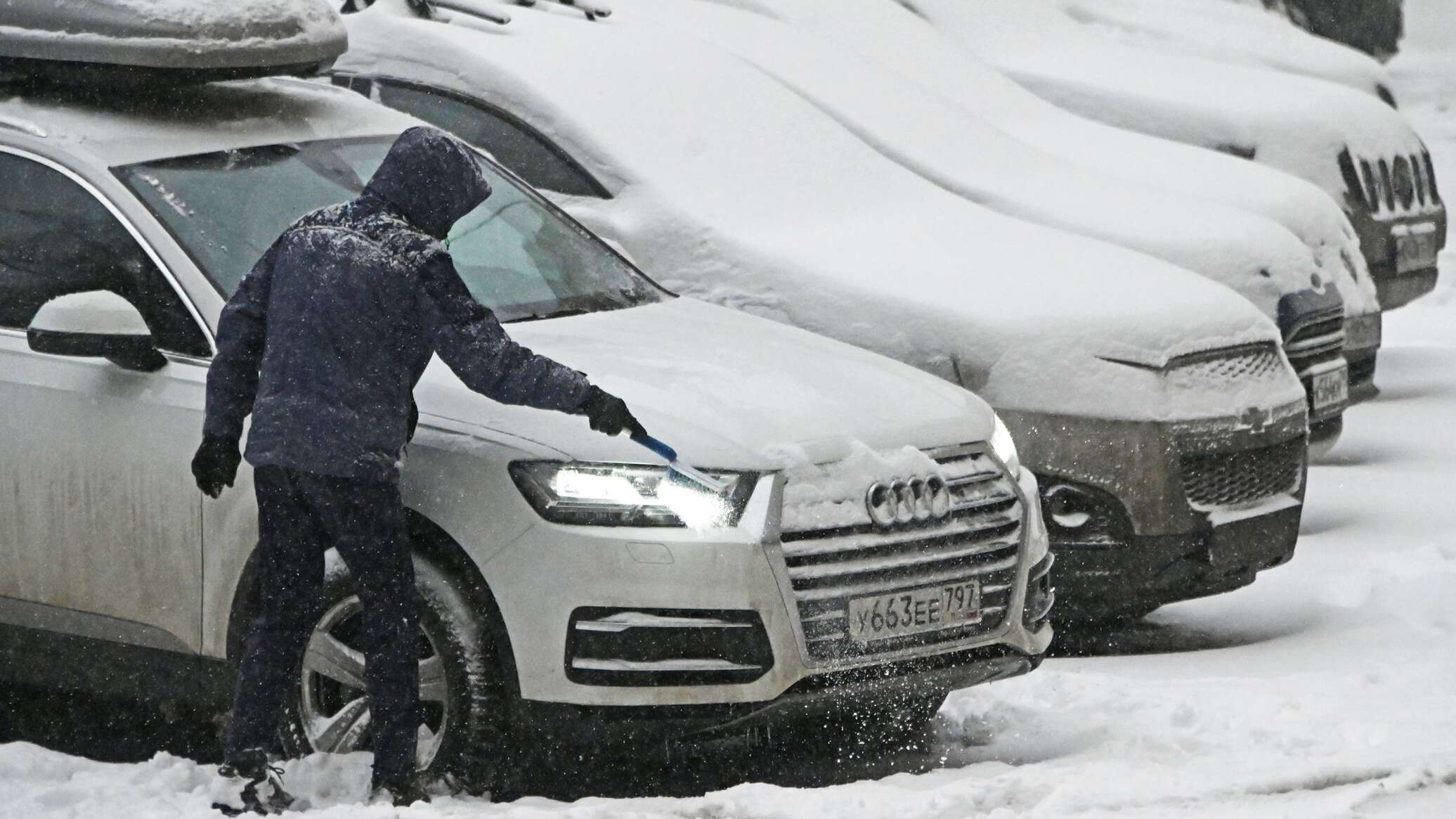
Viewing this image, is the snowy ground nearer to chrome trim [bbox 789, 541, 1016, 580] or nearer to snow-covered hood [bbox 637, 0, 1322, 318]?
chrome trim [bbox 789, 541, 1016, 580]

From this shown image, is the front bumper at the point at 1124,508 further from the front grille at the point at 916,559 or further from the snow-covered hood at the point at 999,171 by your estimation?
the snow-covered hood at the point at 999,171

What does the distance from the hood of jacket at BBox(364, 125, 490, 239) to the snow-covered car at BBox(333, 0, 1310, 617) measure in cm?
193

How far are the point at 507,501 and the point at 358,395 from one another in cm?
38

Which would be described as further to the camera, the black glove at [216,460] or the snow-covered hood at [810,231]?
the snow-covered hood at [810,231]

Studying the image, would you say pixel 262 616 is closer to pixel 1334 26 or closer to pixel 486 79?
pixel 486 79

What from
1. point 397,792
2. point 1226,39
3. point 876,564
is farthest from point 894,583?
point 1226,39

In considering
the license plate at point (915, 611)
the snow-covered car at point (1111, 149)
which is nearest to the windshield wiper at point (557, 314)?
the license plate at point (915, 611)

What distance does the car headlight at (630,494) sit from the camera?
4496mm

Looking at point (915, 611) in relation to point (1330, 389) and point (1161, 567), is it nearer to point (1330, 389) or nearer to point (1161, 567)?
point (1161, 567)

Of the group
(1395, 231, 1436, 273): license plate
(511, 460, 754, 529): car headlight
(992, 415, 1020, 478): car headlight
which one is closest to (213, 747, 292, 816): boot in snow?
(511, 460, 754, 529): car headlight

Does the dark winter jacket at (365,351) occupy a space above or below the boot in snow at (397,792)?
above

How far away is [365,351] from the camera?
439 centimetres

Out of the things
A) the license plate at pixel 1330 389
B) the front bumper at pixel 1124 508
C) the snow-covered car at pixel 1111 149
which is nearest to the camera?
the front bumper at pixel 1124 508

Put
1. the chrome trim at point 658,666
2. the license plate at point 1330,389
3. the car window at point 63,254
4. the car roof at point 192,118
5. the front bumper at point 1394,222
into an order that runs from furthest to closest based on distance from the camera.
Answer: the front bumper at point 1394,222 → the license plate at point 1330,389 → the car roof at point 192,118 → the car window at point 63,254 → the chrome trim at point 658,666
